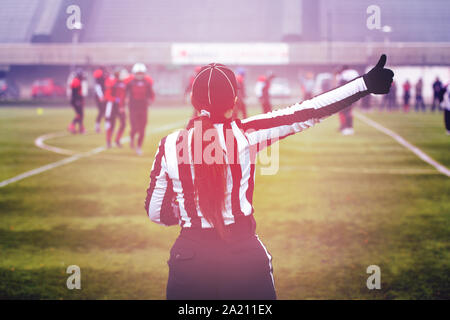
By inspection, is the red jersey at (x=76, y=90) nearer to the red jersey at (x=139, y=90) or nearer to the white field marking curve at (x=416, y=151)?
the red jersey at (x=139, y=90)

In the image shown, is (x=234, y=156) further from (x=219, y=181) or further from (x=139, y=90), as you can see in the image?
(x=139, y=90)

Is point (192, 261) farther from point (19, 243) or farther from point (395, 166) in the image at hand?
point (395, 166)

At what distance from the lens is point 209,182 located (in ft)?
8.55

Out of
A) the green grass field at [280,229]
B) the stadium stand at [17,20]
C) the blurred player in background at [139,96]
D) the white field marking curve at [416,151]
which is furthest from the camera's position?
the stadium stand at [17,20]

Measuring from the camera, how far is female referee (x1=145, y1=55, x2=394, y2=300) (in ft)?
8.50

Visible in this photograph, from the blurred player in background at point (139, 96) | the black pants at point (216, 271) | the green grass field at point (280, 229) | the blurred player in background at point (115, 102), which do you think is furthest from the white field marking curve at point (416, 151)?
the black pants at point (216, 271)

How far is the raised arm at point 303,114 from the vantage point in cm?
266

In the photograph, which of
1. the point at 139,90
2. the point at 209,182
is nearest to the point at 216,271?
the point at 209,182

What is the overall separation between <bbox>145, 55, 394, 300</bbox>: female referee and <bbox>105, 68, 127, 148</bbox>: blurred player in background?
41.9 feet

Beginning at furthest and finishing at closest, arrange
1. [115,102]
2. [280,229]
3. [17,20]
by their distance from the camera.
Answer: [17,20] < [115,102] < [280,229]

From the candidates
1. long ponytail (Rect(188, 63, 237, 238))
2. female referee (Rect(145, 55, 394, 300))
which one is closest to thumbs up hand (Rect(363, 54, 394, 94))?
female referee (Rect(145, 55, 394, 300))

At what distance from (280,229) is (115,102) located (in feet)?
31.5

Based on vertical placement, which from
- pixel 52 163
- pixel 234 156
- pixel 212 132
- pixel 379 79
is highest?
pixel 379 79

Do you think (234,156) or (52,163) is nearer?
(234,156)
